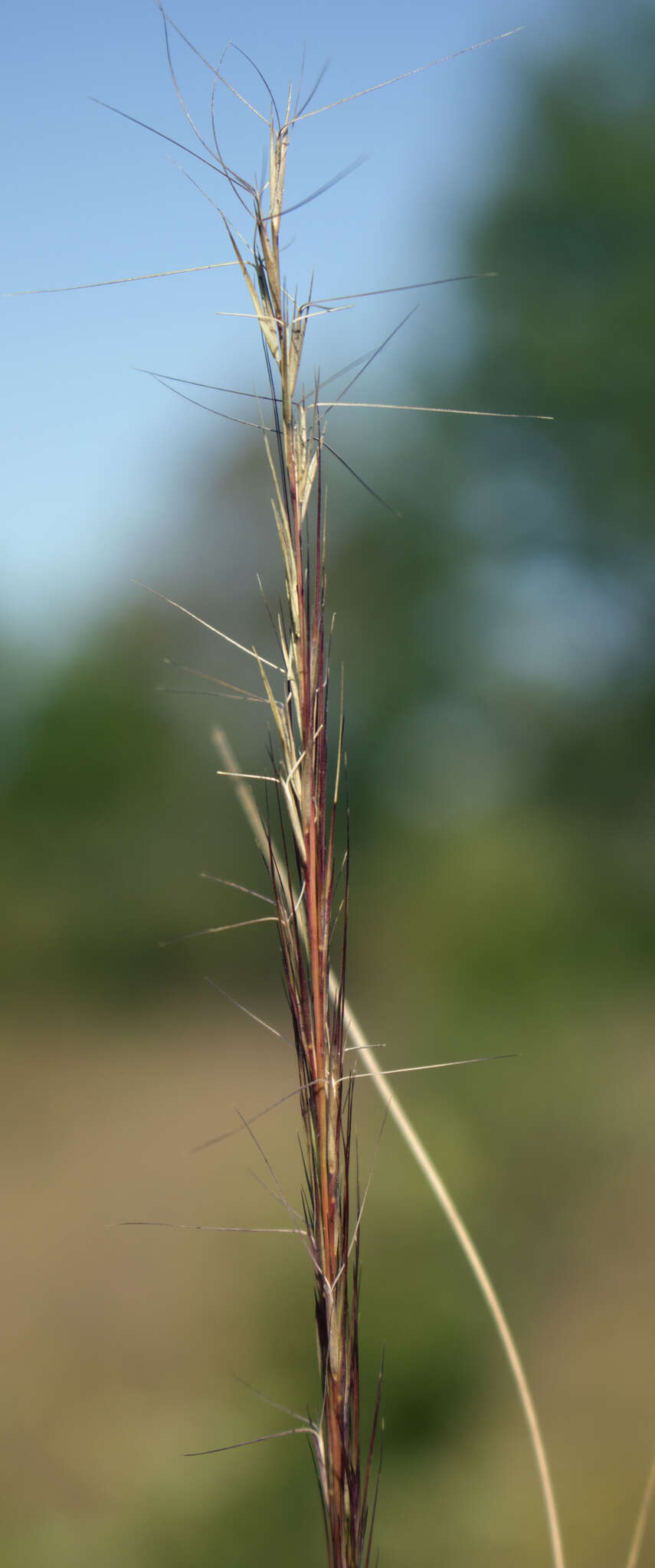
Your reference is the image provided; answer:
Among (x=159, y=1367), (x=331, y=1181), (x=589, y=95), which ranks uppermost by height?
(x=589, y=95)

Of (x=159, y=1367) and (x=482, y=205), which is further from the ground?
(x=482, y=205)

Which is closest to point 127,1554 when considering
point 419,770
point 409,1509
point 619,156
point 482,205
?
point 409,1509

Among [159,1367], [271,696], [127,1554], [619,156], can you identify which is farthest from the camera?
[619,156]

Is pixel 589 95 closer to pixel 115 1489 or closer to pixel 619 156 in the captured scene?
pixel 619 156

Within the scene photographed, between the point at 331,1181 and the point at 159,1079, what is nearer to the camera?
the point at 331,1181

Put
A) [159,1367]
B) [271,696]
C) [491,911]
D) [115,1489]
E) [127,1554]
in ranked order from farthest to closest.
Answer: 1. [491,911]
2. [159,1367]
3. [115,1489]
4. [127,1554]
5. [271,696]

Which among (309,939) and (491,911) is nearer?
(309,939)

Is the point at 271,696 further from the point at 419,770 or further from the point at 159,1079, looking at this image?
the point at 159,1079

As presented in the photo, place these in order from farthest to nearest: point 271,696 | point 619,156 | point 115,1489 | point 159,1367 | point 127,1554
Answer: point 619,156, point 159,1367, point 115,1489, point 127,1554, point 271,696

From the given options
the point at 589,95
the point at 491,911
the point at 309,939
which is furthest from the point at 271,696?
the point at 589,95
